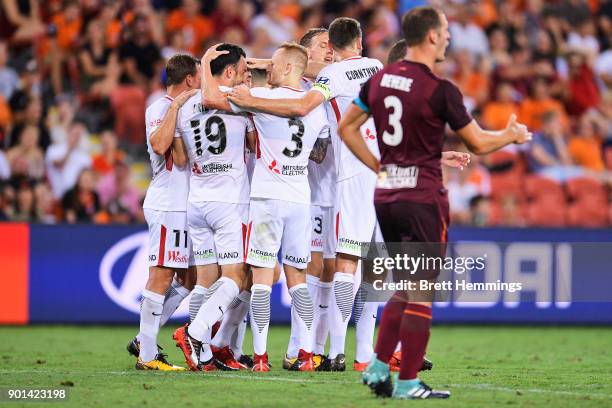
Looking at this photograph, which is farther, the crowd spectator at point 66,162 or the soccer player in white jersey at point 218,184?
the crowd spectator at point 66,162

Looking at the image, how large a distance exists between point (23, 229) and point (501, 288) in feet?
21.2

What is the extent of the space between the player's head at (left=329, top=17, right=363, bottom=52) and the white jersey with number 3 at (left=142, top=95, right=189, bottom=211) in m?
1.59

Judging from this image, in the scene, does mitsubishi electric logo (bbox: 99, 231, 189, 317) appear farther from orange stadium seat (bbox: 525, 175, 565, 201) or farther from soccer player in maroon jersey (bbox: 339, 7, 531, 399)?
soccer player in maroon jersey (bbox: 339, 7, 531, 399)

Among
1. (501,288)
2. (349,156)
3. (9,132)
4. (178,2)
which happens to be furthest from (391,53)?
(178,2)

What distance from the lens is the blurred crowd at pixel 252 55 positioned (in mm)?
16078

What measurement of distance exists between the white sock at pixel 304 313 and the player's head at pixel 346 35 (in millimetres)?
2189

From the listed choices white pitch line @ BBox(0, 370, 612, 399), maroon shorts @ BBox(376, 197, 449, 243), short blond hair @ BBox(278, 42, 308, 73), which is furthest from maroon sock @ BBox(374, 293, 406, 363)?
short blond hair @ BBox(278, 42, 308, 73)

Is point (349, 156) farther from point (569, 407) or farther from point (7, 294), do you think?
point (7, 294)

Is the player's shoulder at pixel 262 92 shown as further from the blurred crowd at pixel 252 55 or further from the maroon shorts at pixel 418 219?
the blurred crowd at pixel 252 55

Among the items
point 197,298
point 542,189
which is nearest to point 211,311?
point 197,298

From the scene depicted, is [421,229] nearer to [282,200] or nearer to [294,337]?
[282,200]

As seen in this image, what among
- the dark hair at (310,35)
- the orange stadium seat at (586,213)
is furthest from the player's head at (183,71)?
the orange stadium seat at (586,213)

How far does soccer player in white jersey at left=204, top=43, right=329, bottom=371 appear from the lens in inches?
364

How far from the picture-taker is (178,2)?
→ 1856 cm
